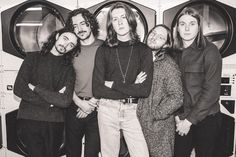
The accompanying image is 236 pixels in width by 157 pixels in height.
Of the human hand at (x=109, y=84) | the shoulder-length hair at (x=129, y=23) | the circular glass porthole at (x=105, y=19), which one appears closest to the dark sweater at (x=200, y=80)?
the shoulder-length hair at (x=129, y=23)

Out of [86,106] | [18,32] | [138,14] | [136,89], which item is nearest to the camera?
[136,89]

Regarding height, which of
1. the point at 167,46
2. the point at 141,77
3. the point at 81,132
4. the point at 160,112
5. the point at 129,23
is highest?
the point at 129,23

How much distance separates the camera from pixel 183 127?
1876 mm

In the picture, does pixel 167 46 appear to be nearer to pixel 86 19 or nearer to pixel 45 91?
pixel 86 19

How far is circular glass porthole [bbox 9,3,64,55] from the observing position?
2523 mm

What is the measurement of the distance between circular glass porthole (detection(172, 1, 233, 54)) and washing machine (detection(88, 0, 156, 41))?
1.26 ft

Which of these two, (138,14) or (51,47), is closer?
(51,47)

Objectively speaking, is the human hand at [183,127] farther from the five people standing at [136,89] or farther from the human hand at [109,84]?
the human hand at [109,84]

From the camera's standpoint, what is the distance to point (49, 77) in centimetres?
193

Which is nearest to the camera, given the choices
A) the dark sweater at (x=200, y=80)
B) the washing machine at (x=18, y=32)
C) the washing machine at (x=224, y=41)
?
the dark sweater at (x=200, y=80)

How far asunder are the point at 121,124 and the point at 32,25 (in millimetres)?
1416

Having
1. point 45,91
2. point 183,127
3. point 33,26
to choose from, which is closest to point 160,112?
point 183,127

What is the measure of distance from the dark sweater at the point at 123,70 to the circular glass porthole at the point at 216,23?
89 cm

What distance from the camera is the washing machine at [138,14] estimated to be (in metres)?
2.40
